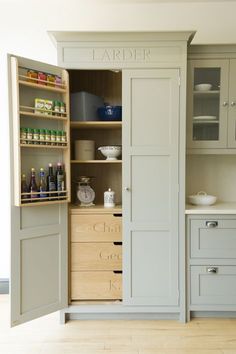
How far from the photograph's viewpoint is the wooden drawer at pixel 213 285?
7.63ft

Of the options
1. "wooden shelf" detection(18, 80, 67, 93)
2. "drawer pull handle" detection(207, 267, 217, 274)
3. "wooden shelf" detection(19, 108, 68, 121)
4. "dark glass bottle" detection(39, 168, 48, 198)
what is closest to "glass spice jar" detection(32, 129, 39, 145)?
"wooden shelf" detection(19, 108, 68, 121)

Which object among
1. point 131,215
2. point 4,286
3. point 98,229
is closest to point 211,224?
point 131,215

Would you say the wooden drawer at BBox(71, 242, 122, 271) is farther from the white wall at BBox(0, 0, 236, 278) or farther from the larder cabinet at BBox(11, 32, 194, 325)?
the white wall at BBox(0, 0, 236, 278)

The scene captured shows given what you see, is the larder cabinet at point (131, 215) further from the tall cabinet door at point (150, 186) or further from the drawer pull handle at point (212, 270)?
the drawer pull handle at point (212, 270)

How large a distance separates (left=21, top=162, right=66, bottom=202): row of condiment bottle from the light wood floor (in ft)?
3.41

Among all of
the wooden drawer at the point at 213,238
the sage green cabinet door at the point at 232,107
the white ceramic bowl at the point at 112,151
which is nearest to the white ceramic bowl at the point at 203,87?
the sage green cabinet door at the point at 232,107

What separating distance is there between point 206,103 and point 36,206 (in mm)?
1653

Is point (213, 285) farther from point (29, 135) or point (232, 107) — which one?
point (29, 135)

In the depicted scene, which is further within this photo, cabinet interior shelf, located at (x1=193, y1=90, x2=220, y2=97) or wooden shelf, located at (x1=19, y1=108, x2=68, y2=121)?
cabinet interior shelf, located at (x1=193, y1=90, x2=220, y2=97)

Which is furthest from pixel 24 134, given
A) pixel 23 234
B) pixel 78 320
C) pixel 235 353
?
pixel 235 353

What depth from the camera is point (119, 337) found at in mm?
2137

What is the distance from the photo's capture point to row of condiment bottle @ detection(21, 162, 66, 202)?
2.06 metres

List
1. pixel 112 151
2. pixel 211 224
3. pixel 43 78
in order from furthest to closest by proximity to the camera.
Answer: pixel 112 151 → pixel 211 224 → pixel 43 78

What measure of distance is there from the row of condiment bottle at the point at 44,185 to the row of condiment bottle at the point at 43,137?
0.59ft
